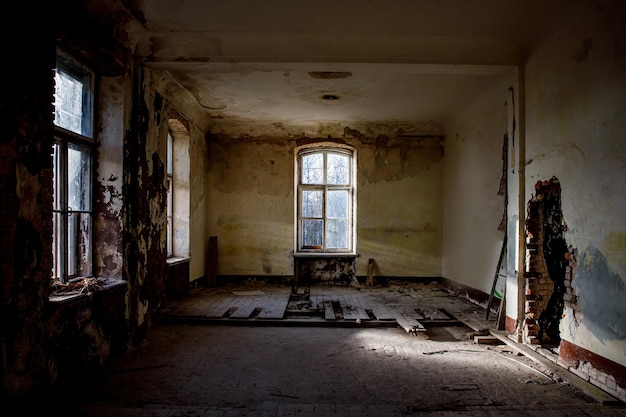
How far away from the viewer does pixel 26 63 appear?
249cm

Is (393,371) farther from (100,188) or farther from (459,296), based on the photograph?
(459,296)

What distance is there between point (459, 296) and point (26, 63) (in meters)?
6.35

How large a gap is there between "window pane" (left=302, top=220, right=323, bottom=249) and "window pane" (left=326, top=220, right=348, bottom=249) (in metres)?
0.16

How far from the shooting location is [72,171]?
353cm

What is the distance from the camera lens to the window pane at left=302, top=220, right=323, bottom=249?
809cm

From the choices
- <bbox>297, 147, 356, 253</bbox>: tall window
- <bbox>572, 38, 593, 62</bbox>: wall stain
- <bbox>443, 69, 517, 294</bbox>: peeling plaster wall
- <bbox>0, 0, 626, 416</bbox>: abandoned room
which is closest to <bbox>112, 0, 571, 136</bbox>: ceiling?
<bbox>0, 0, 626, 416</bbox>: abandoned room

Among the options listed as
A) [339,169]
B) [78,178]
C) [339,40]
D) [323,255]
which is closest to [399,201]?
[339,169]

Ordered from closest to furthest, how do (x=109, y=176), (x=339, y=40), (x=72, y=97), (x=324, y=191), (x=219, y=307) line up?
(x=72, y=97), (x=109, y=176), (x=339, y=40), (x=219, y=307), (x=324, y=191)

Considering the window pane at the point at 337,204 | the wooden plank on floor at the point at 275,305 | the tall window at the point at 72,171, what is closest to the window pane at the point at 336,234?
the window pane at the point at 337,204

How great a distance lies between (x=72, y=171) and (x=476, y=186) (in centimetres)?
530

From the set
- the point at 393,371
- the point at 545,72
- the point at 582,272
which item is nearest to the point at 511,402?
the point at 393,371

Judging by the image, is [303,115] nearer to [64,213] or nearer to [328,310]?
[328,310]

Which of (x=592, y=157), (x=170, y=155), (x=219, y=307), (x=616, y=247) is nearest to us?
(x=616, y=247)

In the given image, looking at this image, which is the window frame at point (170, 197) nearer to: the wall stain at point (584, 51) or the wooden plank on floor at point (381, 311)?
the wooden plank on floor at point (381, 311)
